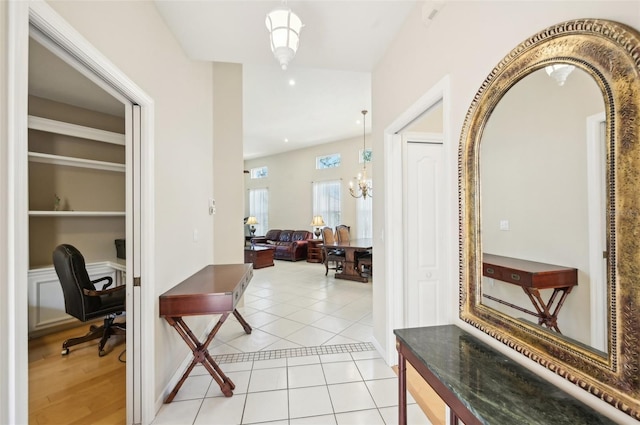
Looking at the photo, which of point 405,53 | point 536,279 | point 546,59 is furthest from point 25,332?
point 405,53

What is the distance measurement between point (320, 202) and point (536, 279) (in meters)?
8.04

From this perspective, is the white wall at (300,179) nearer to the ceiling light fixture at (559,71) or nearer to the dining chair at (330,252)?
the dining chair at (330,252)

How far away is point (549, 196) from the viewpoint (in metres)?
0.99

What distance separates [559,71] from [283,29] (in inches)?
54.3

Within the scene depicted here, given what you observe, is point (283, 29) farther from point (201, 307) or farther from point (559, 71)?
point (201, 307)

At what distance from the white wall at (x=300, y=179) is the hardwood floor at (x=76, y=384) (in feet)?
21.2

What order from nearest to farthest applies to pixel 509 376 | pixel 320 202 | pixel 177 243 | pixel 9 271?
pixel 9 271, pixel 509 376, pixel 177 243, pixel 320 202

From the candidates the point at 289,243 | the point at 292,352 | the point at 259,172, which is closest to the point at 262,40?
the point at 292,352

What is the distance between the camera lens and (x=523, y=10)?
1.04 meters

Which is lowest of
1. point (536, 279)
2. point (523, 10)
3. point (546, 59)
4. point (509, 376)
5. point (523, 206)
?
point (509, 376)

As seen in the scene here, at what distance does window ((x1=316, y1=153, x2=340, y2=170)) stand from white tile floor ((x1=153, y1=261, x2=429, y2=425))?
5.47m

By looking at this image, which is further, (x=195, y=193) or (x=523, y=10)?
(x=195, y=193)

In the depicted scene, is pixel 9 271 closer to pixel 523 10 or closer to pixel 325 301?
pixel 523 10

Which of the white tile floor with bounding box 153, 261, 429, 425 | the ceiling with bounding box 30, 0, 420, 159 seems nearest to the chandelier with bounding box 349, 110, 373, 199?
the ceiling with bounding box 30, 0, 420, 159
